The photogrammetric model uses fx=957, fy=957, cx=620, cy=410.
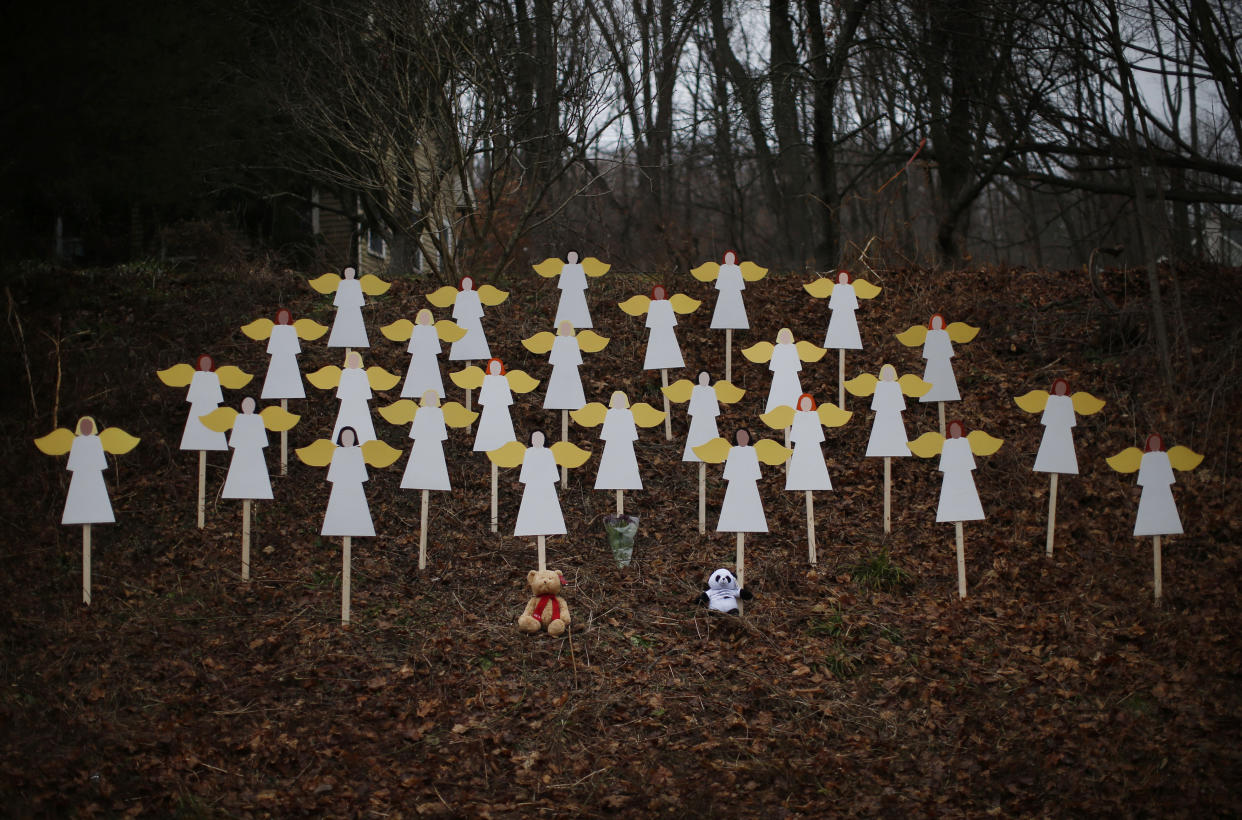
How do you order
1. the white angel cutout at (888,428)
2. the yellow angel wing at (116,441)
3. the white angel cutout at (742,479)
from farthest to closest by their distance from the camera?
the white angel cutout at (888,428) → the yellow angel wing at (116,441) → the white angel cutout at (742,479)

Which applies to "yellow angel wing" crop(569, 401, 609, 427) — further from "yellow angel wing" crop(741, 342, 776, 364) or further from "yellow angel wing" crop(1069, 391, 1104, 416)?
"yellow angel wing" crop(1069, 391, 1104, 416)

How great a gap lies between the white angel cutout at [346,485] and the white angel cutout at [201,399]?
1.25 metres

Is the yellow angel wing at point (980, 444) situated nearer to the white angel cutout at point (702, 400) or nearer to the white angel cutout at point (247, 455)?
the white angel cutout at point (702, 400)

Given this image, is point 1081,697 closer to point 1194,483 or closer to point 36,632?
point 1194,483

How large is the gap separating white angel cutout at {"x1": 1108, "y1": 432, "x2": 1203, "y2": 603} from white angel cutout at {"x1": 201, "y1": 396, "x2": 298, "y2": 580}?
230 inches

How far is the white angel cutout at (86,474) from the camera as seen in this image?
6.52m

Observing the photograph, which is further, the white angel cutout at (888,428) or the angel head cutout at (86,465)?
the white angel cutout at (888,428)

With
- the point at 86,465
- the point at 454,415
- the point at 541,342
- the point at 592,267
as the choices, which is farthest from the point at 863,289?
the point at 86,465

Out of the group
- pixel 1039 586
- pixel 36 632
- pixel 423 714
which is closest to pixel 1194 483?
pixel 1039 586

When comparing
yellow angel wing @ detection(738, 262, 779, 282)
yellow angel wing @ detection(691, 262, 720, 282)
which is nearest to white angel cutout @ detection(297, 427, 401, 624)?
yellow angel wing @ detection(691, 262, 720, 282)

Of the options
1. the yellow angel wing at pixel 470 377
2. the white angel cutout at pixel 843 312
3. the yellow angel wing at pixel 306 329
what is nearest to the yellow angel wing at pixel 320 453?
the yellow angel wing at pixel 470 377

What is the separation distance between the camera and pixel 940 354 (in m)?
8.16

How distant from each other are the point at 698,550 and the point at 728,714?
198 cm

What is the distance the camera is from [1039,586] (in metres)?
6.57
